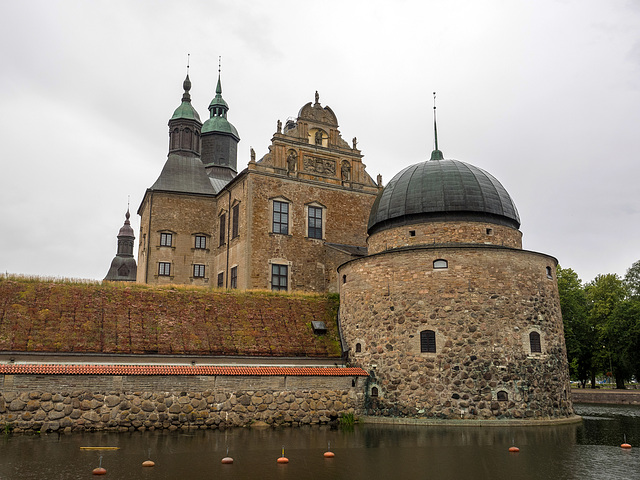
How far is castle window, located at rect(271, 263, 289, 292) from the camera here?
114 ft

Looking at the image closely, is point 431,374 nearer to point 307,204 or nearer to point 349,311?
point 349,311

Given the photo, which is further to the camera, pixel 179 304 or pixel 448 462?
pixel 179 304

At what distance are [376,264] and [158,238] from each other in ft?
66.9

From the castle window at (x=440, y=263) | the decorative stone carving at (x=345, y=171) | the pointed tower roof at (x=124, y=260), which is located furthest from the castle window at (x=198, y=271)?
the pointed tower roof at (x=124, y=260)

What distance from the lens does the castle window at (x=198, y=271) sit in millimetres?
39844

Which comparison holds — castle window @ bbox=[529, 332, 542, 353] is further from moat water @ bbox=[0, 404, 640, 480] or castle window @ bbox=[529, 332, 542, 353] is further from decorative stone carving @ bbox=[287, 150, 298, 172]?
decorative stone carving @ bbox=[287, 150, 298, 172]

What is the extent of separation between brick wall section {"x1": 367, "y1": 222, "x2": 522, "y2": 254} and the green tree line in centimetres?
1933

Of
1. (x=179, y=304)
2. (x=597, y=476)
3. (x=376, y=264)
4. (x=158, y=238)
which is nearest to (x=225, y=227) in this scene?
(x=158, y=238)

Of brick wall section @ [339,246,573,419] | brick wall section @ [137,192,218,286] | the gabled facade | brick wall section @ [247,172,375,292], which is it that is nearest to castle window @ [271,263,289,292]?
the gabled facade

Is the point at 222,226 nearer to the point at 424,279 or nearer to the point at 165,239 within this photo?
the point at 165,239

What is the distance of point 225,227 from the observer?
38406 mm

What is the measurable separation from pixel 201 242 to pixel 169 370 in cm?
2080

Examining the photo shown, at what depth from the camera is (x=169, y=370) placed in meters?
20.3

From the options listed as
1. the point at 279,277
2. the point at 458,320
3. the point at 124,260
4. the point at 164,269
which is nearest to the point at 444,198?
the point at 458,320
